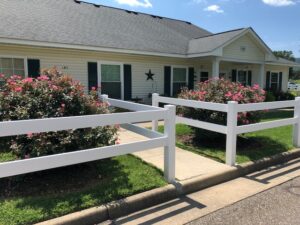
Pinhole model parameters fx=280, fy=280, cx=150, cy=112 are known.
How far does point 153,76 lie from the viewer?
1534 cm

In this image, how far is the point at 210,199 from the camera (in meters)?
4.15

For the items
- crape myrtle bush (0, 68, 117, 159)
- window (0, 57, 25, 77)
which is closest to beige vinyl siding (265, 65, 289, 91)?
window (0, 57, 25, 77)

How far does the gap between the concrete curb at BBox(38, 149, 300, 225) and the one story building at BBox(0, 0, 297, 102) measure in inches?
338

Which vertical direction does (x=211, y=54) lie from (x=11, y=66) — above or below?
above

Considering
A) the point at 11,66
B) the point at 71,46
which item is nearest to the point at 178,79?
the point at 71,46

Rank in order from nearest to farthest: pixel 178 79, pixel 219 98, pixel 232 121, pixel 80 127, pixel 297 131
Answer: pixel 80 127, pixel 232 121, pixel 219 98, pixel 297 131, pixel 178 79

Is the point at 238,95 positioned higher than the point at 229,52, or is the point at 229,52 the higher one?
the point at 229,52

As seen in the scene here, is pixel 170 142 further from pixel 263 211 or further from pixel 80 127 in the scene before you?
pixel 263 211

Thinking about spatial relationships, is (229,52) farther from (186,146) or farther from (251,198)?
(251,198)

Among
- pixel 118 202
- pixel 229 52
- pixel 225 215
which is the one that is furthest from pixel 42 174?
pixel 229 52

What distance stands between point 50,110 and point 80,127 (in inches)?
50.6

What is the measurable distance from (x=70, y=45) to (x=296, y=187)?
378 inches

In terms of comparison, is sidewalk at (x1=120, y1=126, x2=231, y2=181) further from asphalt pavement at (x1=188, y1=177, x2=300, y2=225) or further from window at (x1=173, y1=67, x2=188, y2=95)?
window at (x1=173, y1=67, x2=188, y2=95)

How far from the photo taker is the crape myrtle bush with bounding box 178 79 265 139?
20.9 ft
